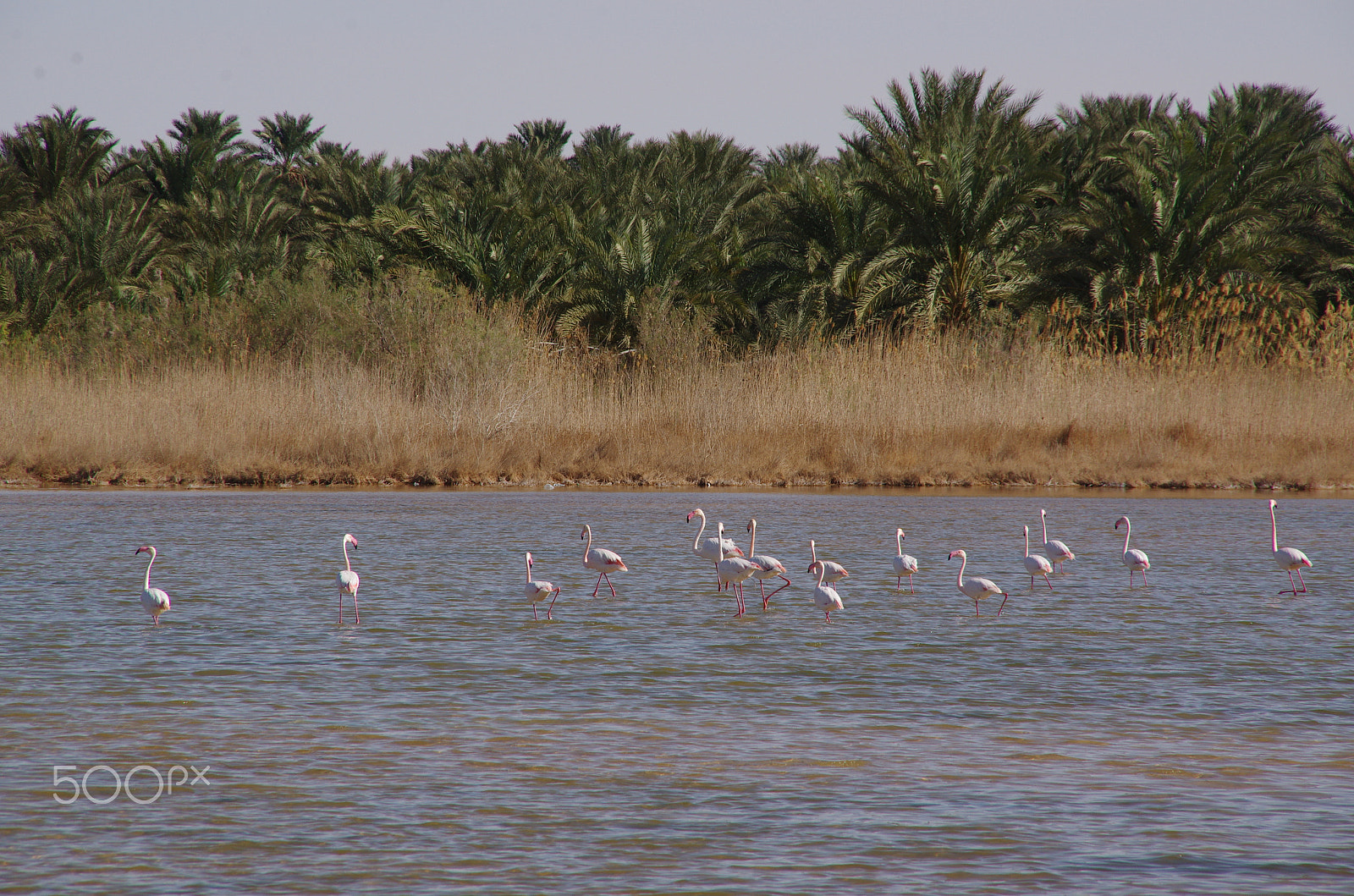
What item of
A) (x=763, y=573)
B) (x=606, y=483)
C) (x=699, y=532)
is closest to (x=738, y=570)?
(x=763, y=573)

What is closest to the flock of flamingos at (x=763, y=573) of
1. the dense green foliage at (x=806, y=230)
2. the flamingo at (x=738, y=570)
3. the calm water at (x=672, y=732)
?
the flamingo at (x=738, y=570)

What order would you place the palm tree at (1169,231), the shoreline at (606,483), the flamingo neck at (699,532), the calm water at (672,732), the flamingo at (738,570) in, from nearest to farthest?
the calm water at (672,732), the flamingo at (738,570), the flamingo neck at (699,532), the shoreline at (606,483), the palm tree at (1169,231)

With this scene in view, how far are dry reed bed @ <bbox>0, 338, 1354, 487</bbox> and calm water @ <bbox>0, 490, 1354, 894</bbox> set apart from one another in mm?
9555

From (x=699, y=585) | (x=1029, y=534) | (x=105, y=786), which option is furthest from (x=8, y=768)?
(x=1029, y=534)

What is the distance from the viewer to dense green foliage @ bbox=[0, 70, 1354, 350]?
26.0 metres

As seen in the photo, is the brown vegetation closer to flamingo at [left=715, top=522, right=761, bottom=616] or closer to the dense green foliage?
the dense green foliage

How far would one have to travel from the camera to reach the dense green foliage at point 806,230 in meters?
26.0

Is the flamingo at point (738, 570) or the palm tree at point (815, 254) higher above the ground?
the palm tree at point (815, 254)

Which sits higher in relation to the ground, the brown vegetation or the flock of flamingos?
the brown vegetation

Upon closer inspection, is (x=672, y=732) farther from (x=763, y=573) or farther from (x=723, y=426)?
(x=723, y=426)

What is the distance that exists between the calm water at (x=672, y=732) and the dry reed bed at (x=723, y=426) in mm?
9555

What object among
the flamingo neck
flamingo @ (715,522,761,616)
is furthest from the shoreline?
flamingo @ (715,522,761,616)

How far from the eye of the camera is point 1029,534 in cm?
1442

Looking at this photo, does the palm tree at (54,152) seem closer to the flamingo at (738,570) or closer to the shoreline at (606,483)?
the shoreline at (606,483)
